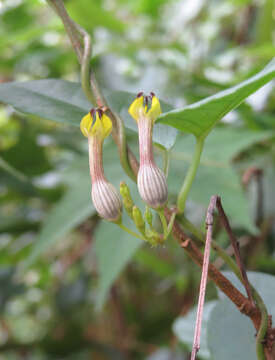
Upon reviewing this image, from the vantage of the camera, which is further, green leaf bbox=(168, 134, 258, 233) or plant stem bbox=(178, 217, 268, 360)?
green leaf bbox=(168, 134, 258, 233)

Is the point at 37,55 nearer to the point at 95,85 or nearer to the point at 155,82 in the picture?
the point at 155,82

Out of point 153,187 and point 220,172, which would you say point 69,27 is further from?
point 220,172

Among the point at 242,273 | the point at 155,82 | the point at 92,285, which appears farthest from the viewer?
the point at 92,285

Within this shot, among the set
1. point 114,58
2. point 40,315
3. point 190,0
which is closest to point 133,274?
point 40,315

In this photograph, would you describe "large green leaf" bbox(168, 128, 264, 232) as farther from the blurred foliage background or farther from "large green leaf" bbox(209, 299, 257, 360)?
"large green leaf" bbox(209, 299, 257, 360)

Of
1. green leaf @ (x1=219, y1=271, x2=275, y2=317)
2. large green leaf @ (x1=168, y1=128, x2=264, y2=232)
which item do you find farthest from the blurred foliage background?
green leaf @ (x1=219, y1=271, x2=275, y2=317)

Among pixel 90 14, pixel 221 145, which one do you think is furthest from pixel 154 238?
pixel 90 14

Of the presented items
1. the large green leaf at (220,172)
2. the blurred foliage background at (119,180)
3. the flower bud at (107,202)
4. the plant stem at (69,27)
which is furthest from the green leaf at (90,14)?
the flower bud at (107,202)
